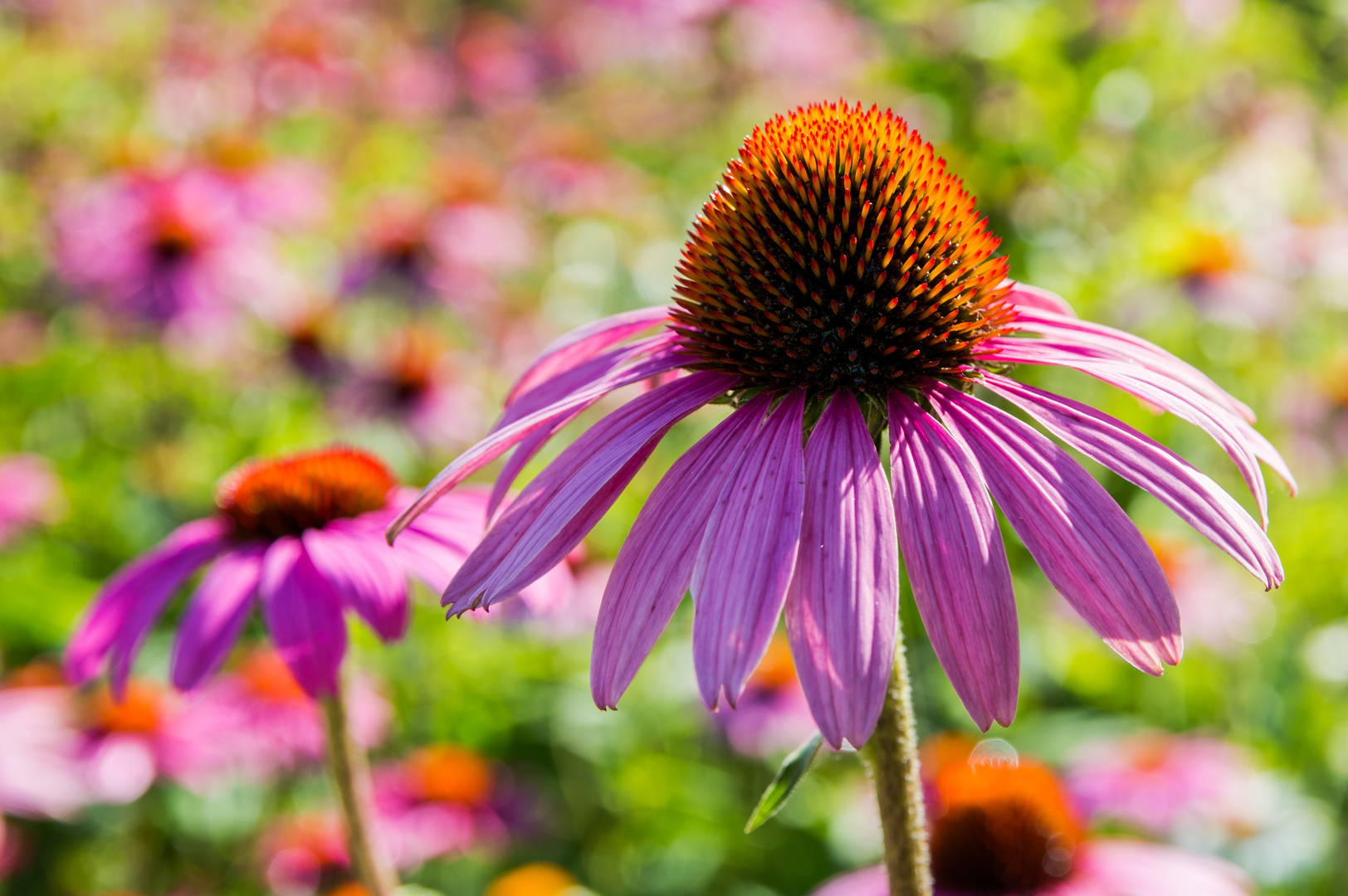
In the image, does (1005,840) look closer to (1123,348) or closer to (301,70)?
(1123,348)

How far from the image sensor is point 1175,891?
1.45 metres

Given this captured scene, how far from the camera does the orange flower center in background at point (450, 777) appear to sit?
9.04ft

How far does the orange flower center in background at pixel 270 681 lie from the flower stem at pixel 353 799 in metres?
1.53

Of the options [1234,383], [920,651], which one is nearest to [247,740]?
[920,651]

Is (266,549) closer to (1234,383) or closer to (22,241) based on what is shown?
(1234,383)

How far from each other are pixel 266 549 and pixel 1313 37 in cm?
574

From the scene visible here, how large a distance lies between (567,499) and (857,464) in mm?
235

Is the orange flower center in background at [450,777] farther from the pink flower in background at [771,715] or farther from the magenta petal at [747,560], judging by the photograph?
the magenta petal at [747,560]

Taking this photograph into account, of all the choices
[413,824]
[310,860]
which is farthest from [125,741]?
[413,824]

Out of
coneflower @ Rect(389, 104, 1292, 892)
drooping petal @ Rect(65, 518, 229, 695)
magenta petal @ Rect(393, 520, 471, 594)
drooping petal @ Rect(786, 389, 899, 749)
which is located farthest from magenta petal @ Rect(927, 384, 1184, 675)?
drooping petal @ Rect(65, 518, 229, 695)

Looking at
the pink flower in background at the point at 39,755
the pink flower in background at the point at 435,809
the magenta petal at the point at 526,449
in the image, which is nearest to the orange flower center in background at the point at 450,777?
the pink flower in background at the point at 435,809

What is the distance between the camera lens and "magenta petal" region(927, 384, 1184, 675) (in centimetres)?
81

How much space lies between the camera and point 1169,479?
0.86 meters

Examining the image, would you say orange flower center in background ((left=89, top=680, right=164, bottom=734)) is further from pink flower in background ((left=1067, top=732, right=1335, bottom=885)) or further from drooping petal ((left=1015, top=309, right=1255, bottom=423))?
drooping petal ((left=1015, top=309, right=1255, bottom=423))
